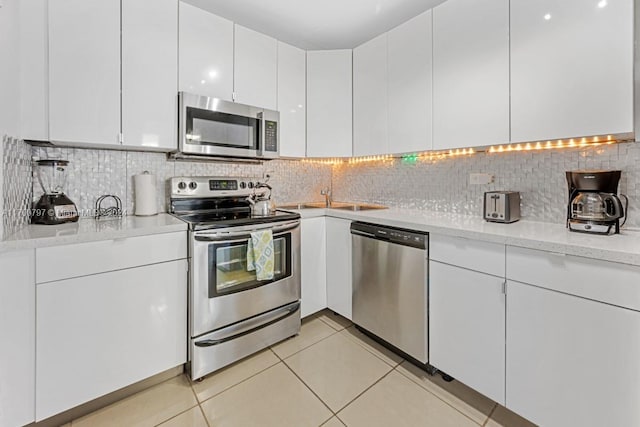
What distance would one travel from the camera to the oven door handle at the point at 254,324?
1.75 m

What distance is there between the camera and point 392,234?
189cm

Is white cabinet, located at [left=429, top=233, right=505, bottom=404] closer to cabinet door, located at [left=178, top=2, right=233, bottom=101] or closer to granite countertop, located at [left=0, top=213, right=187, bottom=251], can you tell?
granite countertop, located at [left=0, top=213, right=187, bottom=251]

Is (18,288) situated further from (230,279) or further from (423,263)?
(423,263)

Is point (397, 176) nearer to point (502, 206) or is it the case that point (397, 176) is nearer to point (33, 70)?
point (502, 206)

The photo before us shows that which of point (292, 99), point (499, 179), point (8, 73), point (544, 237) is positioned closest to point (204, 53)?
point (292, 99)

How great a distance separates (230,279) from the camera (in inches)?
72.5

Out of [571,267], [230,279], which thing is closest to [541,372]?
[571,267]

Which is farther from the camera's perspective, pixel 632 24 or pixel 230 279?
pixel 230 279

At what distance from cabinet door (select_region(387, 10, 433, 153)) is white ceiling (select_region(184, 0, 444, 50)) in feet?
0.37

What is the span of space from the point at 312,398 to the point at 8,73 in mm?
2212

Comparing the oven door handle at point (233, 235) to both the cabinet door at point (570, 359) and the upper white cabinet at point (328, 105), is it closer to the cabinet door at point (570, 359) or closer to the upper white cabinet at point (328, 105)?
the upper white cabinet at point (328, 105)

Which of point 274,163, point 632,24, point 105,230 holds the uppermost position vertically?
point 632,24

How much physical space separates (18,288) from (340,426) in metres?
1.60

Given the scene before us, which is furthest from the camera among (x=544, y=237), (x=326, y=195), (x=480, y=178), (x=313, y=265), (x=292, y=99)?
(x=326, y=195)
